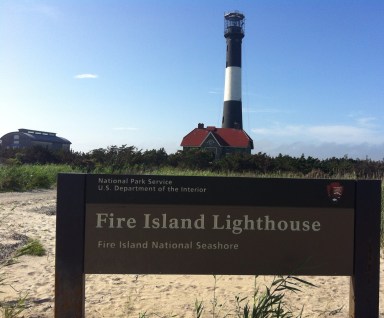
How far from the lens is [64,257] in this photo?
115 inches

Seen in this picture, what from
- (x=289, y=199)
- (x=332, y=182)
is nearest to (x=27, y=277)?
(x=289, y=199)

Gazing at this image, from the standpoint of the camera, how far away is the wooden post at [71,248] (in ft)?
9.55

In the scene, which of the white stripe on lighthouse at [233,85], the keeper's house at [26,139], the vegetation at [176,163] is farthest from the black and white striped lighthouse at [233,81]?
the keeper's house at [26,139]

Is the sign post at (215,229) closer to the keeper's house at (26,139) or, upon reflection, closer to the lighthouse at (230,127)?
the lighthouse at (230,127)

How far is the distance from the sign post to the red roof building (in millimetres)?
40917

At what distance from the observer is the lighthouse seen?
45.1 metres

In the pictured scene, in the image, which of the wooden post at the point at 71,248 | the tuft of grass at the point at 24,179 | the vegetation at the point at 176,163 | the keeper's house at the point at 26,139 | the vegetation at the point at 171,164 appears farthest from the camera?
the keeper's house at the point at 26,139

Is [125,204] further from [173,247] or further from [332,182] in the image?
[332,182]

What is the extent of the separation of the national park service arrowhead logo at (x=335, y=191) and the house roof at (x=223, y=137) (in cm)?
4178

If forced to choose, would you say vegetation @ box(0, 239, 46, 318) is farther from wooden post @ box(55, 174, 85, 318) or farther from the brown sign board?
the brown sign board

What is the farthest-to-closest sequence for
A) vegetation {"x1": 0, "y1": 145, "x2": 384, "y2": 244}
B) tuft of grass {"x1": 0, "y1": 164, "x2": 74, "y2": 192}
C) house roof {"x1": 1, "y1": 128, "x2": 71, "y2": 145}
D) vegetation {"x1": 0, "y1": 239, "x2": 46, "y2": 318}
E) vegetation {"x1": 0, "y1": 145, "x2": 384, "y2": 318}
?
1. house roof {"x1": 1, "y1": 128, "x2": 71, "y2": 145}
2. vegetation {"x1": 0, "y1": 145, "x2": 384, "y2": 244}
3. vegetation {"x1": 0, "y1": 145, "x2": 384, "y2": 318}
4. tuft of grass {"x1": 0, "y1": 164, "x2": 74, "y2": 192}
5. vegetation {"x1": 0, "y1": 239, "x2": 46, "y2": 318}

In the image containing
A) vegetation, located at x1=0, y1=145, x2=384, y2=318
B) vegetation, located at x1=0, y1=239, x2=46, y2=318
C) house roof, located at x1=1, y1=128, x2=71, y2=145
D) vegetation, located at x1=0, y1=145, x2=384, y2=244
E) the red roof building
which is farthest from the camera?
house roof, located at x1=1, y1=128, x2=71, y2=145

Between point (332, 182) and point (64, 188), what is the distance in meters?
1.81

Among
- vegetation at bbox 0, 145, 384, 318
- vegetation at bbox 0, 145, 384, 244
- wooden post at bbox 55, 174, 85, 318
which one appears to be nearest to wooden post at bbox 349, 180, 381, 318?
wooden post at bbox 55, 174, 85, 318
